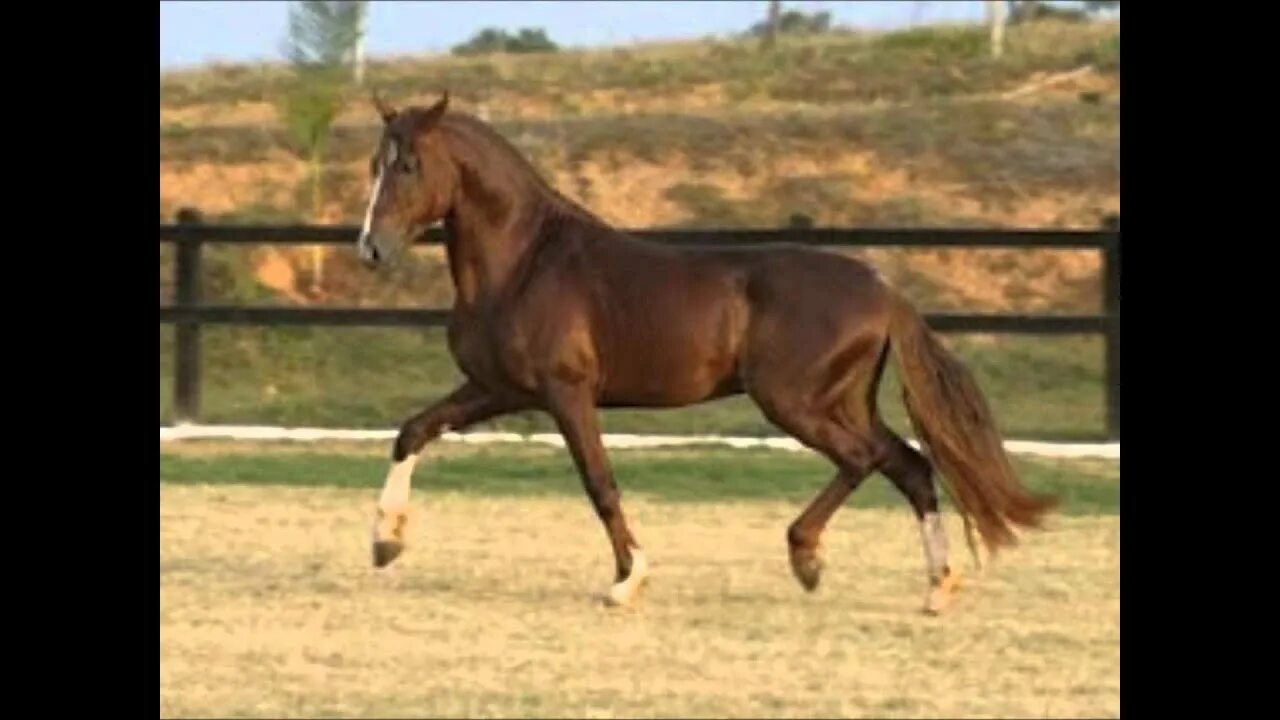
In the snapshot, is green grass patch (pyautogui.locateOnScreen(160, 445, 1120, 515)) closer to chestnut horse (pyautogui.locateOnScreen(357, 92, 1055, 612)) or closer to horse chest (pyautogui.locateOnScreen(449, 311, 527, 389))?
chestnut horse (pyautogui.locateOnScreen(357, 92, 1055, 612))

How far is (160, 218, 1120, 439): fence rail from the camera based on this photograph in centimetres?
282

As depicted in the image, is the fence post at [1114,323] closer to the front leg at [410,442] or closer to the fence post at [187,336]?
the front leg at [410,442]

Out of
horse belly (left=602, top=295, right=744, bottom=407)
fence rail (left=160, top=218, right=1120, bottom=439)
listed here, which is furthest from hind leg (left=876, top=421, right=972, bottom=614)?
fence rail (left=160, top=218, right=1120, bottom=439)

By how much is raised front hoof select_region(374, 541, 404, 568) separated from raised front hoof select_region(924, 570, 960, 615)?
1.36ft

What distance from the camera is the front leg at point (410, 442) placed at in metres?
1.84

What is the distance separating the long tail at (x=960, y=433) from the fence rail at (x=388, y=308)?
0.39 m

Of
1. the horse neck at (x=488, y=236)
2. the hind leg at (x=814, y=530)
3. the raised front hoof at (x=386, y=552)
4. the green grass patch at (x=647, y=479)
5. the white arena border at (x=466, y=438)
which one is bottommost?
the green grass patch at (x=647, y=479)

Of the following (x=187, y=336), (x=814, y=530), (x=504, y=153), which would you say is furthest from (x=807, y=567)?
(x=187, y=336)

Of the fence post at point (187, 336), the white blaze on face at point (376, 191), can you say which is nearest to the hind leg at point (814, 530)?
the white blaze on face at point (376, 191)

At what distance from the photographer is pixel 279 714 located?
14.0 metres

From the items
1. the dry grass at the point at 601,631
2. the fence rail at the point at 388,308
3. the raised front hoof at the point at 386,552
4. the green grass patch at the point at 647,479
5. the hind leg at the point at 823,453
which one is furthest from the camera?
the green grass patch at the point at 647,479
